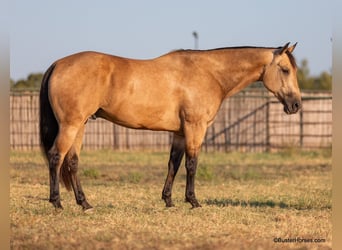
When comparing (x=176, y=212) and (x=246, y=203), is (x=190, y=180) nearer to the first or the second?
(x=176, y=212)

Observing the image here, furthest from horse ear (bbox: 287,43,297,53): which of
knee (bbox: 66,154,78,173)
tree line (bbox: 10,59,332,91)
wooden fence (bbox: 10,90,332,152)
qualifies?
tree line (bbox: 10,59,332,91)

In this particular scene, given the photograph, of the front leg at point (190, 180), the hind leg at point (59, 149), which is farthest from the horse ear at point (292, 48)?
the hind leg at point (59, 149)

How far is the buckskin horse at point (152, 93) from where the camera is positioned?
28.4 ft

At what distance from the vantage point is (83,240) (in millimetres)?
6883

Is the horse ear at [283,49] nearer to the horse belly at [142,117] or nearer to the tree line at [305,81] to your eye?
the horse belly at [142,117]

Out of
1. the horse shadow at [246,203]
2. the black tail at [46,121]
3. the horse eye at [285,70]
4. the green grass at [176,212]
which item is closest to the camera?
the green grass at [176,212]

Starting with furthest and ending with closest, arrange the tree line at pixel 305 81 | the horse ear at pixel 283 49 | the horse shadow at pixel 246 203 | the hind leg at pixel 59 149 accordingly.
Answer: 1. the tree line at pixel 305 81
2. the horse shadow at pixel 246 203
3. the horse ear at pixel 283 49
4. the hind leg at pixel 59 149

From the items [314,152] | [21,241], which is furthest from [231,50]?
[314,152]

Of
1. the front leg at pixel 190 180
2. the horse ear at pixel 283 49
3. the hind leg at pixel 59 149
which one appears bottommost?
the front leg at pixel 190 180

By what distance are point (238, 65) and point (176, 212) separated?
2.56 m

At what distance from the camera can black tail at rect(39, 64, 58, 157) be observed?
8.86 m

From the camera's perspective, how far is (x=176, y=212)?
353 inches

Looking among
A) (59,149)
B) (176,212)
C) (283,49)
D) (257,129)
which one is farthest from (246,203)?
(257,129)

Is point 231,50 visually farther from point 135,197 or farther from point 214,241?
point 214,241
